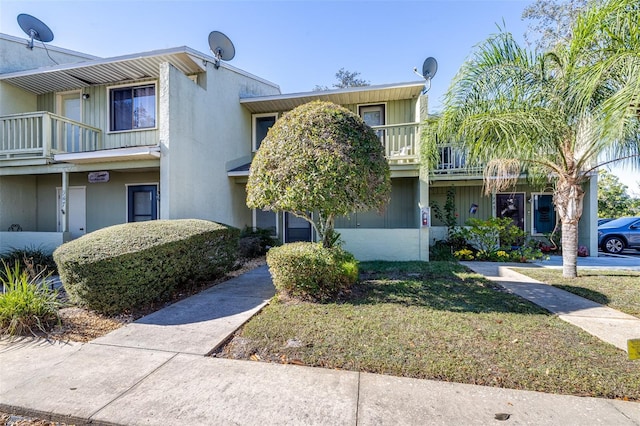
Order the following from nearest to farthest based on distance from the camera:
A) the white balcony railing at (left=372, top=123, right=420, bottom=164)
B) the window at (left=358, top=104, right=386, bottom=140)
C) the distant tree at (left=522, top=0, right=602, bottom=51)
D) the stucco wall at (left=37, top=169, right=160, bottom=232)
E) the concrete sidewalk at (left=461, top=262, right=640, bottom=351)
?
1. the concrete sidewalk at (left=461, top=262, right=640, bottom=351)
2. the white balcony railing at (left=372, top=123, right=420, bottom=164)
3. the stucco wall at (left=37, top=169, right=160, bottom=232)
4. the window at (left=358, top=104, right=386, bottom=140)
5. the distant tree at (left=522, top=0, right=602, bottom=51)

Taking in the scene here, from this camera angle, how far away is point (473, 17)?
782 centimetres

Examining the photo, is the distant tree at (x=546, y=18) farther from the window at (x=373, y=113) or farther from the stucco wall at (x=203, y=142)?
the stucco wall at (x=203, y=142)

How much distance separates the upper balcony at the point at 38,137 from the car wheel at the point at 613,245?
19.0m

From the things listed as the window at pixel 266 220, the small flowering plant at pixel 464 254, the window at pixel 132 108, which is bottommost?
the small flowering plant at pixel 464 254

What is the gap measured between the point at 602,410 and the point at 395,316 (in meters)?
2.16

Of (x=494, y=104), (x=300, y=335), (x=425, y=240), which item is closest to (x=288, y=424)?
(x=300, y=335)

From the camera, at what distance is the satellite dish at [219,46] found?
30.0 feet

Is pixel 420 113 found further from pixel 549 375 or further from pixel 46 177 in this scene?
pixel 46 177

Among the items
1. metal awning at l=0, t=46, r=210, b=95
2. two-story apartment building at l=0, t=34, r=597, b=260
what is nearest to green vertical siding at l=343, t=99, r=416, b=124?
two-story apartment building at l=0, t=34, r=597, b=260

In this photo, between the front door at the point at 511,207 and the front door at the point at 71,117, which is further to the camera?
the front door at the point at 511,207

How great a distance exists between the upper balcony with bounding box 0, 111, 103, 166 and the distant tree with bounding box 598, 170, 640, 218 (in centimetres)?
2792

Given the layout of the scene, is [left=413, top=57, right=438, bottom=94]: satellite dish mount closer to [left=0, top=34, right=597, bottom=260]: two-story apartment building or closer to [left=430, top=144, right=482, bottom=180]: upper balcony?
[left=0, top=34, right=597, bottom=260]: two-story apartment building

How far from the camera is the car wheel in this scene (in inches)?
464

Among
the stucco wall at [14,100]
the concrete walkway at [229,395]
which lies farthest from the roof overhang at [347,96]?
the concrete walkway at [229,395]
